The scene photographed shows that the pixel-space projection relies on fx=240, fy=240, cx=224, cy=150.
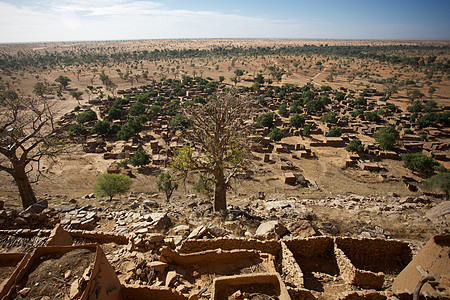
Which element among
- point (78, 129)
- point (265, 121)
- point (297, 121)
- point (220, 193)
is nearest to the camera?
point (220, 193)

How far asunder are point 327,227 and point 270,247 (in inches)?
152

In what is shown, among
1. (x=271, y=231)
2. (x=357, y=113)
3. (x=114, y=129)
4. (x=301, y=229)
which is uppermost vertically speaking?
(x=271, y=231)

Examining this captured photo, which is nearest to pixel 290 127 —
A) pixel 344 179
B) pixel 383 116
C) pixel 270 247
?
pixel 344 179

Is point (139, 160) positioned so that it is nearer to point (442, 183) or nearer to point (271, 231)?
point (271, 231)

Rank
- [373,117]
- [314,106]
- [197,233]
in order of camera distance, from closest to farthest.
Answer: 1. [197,233]
2. [373,117]
3. [314,106]

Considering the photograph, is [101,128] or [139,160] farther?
[101,128]

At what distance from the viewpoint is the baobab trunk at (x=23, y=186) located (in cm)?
1108

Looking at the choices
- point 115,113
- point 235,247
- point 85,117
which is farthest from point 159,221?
point 115,113

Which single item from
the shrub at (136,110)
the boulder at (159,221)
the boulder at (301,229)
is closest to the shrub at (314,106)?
the shrub at (136,110)

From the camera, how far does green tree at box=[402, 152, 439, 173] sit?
24109mm

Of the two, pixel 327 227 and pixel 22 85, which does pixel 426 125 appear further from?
pixel 22 85

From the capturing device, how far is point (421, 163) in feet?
79.1

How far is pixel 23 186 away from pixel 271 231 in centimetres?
1175

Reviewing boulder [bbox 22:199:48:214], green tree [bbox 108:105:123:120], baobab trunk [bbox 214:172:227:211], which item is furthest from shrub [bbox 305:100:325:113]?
boulder [bbox 22:199:48:214]
